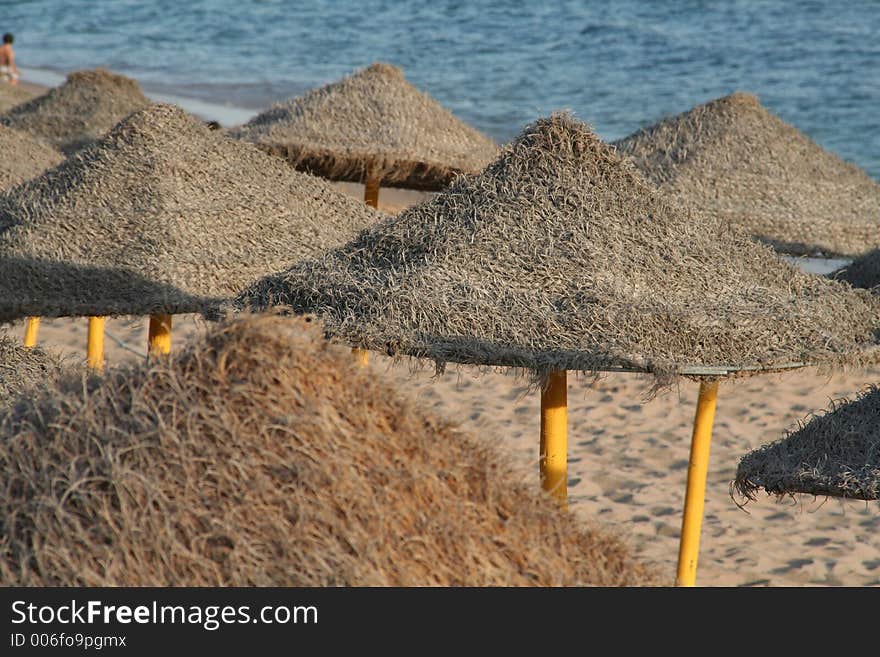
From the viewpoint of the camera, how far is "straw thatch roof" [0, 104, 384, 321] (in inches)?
205

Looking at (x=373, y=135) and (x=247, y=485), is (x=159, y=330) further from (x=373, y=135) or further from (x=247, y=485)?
(x=247, y=485)

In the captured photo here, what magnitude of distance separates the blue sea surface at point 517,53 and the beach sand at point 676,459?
11.4 metres

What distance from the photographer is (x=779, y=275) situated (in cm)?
433

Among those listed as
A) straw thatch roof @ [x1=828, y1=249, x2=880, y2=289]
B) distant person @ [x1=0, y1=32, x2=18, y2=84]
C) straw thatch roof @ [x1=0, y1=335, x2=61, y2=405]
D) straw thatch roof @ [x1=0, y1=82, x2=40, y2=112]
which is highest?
straw thatch roof @ [x1=0, y1=335, x2=61, y2=405]

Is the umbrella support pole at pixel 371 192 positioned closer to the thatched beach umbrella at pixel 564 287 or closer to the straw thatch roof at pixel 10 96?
the thatched beach umbrella at pixel 564 287

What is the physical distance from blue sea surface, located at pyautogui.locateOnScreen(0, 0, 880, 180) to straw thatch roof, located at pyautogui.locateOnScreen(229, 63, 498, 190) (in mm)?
12303

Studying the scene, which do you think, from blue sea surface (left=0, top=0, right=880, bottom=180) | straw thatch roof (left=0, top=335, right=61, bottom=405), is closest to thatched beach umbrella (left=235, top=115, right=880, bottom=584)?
straw thatch roof (left=0, top=335, right=61, bottom=405)

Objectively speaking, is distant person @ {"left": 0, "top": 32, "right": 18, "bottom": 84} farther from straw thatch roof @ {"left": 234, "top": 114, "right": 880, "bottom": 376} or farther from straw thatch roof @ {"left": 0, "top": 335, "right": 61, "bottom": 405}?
straw thatch roof @ {"left": 234, "top": 114, "right": 880, "bottom": 376}

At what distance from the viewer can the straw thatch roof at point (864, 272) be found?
6027 mm

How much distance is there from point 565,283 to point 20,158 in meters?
4.85

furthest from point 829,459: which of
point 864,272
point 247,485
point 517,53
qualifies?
point 517,53

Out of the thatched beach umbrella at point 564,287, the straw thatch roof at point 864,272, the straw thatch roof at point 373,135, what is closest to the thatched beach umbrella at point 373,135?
Result: the straw thatch roof at point 373,135
